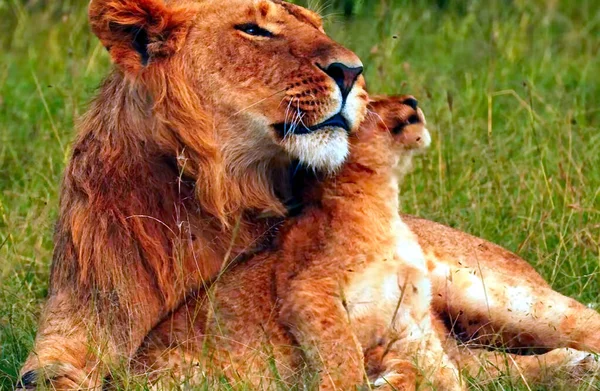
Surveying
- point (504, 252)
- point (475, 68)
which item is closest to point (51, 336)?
point (504, 252)

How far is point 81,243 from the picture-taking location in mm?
3771

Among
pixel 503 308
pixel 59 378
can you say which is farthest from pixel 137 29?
pixel 503 308

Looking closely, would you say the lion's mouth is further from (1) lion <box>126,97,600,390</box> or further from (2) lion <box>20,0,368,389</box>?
(1) lion <box>126,97,600,390</box>

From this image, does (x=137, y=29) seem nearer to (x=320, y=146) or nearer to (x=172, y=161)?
(x=172, y=161)

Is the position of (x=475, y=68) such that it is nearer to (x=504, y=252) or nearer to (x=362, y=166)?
(x=504, y=252)

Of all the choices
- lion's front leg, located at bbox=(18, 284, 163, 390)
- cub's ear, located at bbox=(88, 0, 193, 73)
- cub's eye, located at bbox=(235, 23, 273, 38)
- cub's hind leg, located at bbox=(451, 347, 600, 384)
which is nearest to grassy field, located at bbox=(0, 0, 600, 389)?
cub's hind leg, located at bbox=(451, 347, 600, 384)

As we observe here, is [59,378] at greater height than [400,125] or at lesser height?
lesser

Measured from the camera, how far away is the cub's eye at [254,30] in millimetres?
3795

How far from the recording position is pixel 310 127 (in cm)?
358

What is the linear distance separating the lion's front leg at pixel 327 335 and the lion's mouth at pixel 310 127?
43 cm

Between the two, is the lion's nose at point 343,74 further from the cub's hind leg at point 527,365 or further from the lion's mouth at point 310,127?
the cub's hind leg at point 527,365

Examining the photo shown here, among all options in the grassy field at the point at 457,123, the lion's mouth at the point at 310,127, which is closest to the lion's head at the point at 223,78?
the lion's mouth at the point at 310,127

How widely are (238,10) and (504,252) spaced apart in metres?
1.30

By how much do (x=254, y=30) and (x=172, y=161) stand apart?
457 mm
